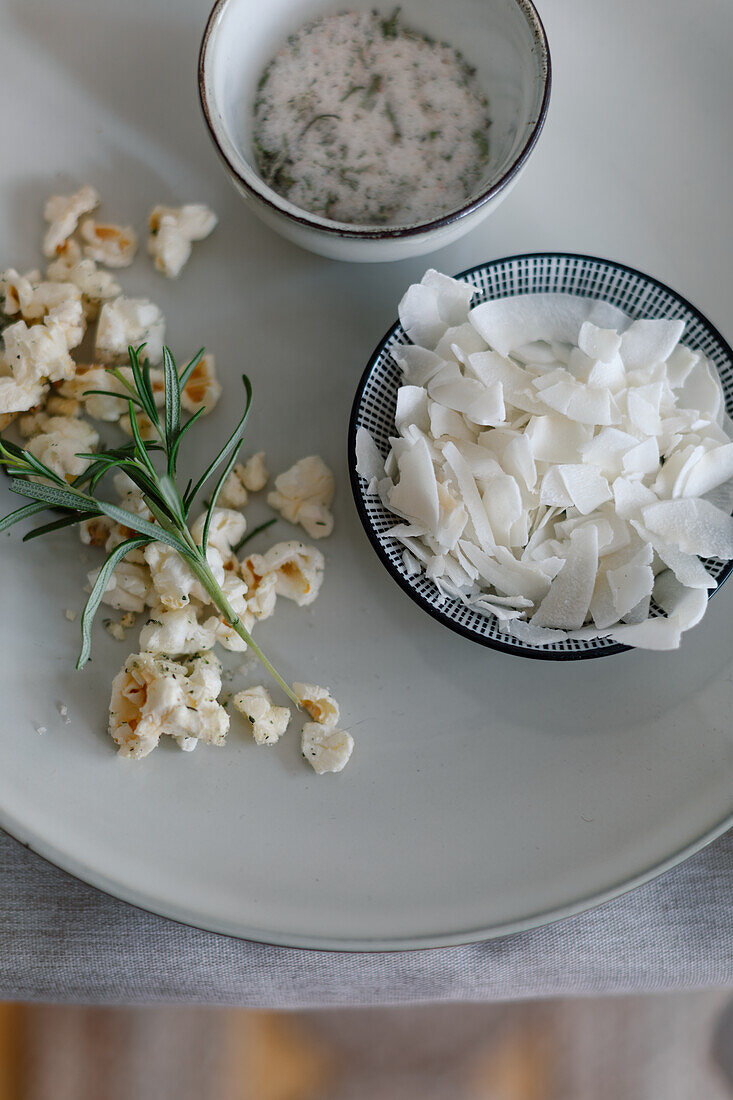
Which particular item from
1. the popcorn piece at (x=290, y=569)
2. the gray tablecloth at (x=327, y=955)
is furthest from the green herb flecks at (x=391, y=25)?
the gray tablecloth at (x=327, y=955)

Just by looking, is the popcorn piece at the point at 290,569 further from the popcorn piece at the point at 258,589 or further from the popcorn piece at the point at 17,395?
the popcorn piece at the point at 17,395

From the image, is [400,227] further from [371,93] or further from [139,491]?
[139,491]

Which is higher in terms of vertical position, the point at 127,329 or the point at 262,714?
the point at 127,329

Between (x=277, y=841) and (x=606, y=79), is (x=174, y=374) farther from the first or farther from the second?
(x=606, y=79)

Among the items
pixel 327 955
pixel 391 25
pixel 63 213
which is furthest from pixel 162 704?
pixel 391 25

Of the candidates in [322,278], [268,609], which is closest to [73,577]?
[268,609]

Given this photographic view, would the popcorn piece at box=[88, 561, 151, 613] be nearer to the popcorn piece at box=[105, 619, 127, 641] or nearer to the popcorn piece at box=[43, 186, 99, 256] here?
the popcorn piece at box=[105, 619, 127, 641]
